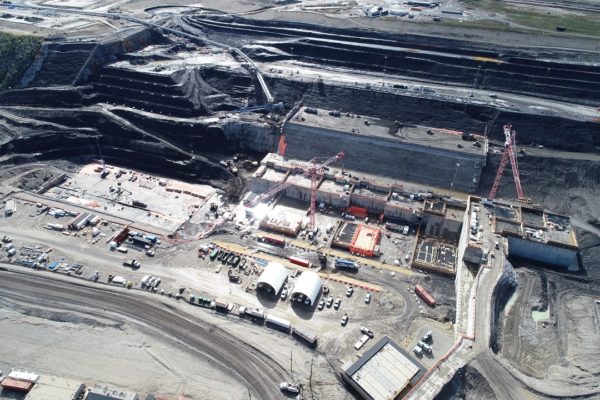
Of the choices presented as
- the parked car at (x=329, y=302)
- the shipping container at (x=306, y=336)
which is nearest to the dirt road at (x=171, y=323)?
the shipping container at (x=306, y=336)

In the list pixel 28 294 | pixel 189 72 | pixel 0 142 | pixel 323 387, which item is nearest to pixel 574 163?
pixel 323 387

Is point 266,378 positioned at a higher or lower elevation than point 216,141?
lower

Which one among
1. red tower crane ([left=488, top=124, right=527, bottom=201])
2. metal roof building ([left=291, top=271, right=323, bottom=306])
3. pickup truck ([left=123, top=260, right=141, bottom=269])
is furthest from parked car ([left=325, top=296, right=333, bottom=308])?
red tower crane ([left=488, top=124, right=527, bottom=201])

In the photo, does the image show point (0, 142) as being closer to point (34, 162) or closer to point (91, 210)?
point (34, 162)

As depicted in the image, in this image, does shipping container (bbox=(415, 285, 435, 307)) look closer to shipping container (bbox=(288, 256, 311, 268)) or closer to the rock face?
shipping container (bbox=(288, 256, 311, 268))

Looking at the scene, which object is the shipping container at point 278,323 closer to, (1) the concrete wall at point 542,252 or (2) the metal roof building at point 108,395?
(2) the metal roof building at point 108,395

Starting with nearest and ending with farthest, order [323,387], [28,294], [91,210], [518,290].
Answer: [323,387] → [28,294] → [518,290] → [91,210]
